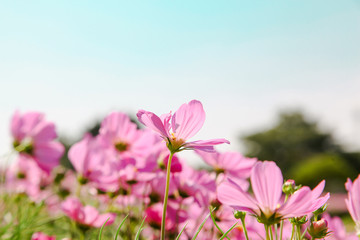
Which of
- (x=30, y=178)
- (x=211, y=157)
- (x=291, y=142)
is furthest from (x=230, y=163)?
(x=291, y=142)

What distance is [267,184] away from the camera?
40 centimetres

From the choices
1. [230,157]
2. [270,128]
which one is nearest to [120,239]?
[230,157]

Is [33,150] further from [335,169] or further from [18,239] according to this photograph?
[335,169]

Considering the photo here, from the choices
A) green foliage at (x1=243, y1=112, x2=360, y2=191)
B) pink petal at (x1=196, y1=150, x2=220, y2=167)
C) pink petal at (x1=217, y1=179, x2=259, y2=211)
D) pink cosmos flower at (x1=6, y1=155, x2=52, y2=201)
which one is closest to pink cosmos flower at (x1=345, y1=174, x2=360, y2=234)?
pink petal at (x1=217, y1=179, x2=259, y2=211)

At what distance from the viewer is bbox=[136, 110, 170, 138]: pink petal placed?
375mm

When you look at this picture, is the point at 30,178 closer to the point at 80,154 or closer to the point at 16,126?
the point at 16,126

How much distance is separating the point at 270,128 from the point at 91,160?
725 inches

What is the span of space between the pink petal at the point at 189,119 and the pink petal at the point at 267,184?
8 cm

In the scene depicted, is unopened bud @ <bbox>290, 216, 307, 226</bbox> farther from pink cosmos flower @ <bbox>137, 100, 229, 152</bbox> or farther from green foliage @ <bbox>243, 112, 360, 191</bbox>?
green foliage @ <bbox>243, 112, 360, 191</bbox>

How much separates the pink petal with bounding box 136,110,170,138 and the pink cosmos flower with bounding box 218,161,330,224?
8 cm

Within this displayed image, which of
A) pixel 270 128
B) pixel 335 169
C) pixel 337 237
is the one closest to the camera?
pixel 337 237

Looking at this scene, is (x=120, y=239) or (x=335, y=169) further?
(x=335, y=169)

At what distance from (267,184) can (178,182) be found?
0.25 meters

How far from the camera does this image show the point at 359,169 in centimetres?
1386
